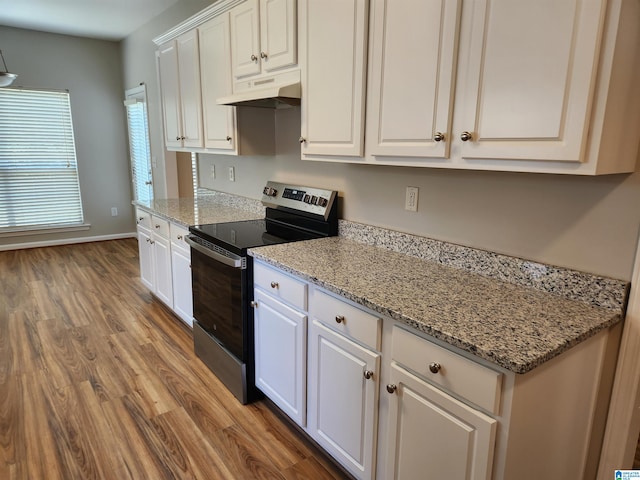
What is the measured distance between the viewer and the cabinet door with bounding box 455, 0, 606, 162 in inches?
42.9

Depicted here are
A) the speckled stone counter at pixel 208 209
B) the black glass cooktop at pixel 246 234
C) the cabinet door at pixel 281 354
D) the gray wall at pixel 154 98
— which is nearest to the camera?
the cabinet door at pixel 281 354

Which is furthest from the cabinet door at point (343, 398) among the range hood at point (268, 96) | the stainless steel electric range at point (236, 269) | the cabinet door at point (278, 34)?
the cabinet door at point (278, 34)

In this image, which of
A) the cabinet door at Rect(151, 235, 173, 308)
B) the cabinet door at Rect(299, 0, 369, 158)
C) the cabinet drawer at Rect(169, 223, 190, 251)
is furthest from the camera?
the cabinet door at Rect(151, 235, 173, 308)

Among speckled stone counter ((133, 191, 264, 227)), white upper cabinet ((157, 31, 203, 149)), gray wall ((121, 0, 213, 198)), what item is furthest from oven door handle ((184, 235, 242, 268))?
gray wall ((121, 0, 213, 198))

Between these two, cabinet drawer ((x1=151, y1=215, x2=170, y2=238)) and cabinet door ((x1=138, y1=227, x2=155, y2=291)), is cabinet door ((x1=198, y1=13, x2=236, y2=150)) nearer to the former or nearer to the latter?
cabinet drawer ((x1=151, y1=215, x2=170, y2=238))

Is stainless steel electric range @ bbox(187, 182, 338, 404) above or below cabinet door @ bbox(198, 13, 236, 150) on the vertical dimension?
below

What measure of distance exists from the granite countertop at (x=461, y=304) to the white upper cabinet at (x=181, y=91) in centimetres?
171

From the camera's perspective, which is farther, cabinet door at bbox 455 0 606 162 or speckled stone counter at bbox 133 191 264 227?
speckled stone counter at bbox 133 191 264 227

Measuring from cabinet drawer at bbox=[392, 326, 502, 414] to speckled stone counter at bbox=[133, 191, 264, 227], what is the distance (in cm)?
184

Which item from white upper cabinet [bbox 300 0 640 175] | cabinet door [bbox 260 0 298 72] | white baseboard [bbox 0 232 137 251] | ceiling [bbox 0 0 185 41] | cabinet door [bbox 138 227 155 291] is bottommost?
white baseboard [bbox 0 232 137 251]

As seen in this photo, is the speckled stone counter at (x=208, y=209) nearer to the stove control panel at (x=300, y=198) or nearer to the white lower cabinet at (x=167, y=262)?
the white lower cabinet at (x=167, y=262)

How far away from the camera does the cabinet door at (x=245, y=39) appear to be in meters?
2.36

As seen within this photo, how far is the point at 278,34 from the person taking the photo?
7.13 ft

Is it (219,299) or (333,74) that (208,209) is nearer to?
(219,299)
